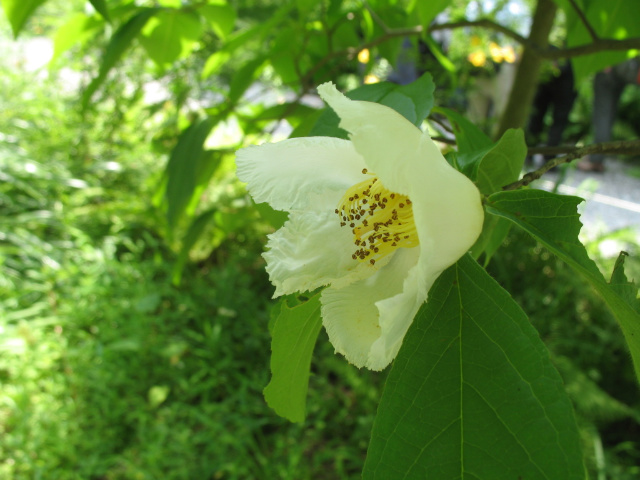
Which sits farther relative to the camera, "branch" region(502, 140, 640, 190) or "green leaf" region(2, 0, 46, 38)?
"green leaf" region(2, 0, 46, 38)

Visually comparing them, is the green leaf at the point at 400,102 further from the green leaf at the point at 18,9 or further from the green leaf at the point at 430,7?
the green leaf at the point at 18,9

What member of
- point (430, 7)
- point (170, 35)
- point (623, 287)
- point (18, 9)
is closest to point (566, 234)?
point (623, 287)

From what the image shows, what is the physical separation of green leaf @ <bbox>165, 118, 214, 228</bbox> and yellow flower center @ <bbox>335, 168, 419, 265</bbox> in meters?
0.40

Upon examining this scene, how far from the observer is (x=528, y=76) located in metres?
0.79

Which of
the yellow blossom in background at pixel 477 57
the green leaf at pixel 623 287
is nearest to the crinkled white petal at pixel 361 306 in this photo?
the green leaf at pixel 623 287

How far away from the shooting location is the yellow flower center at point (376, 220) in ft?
1.10

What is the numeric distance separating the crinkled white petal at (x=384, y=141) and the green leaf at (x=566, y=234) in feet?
0.20

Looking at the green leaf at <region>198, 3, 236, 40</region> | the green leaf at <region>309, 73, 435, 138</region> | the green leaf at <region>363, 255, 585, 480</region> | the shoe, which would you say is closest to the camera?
the green leaf at <region>363, 255, 585, 480</region>

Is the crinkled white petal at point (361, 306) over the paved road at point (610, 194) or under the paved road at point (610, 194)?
over

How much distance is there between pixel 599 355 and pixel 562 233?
1745mm

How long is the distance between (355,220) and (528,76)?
0.59m

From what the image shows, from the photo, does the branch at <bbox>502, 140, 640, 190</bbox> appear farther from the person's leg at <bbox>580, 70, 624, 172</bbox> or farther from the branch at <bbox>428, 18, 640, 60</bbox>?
the person's leg at <bbox>580, 70, 624, 172</bbox>

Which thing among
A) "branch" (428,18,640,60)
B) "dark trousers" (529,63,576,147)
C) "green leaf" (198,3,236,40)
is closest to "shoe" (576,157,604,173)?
"dark trousers" (529,63,576,147)

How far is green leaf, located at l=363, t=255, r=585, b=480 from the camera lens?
0.26 meters
